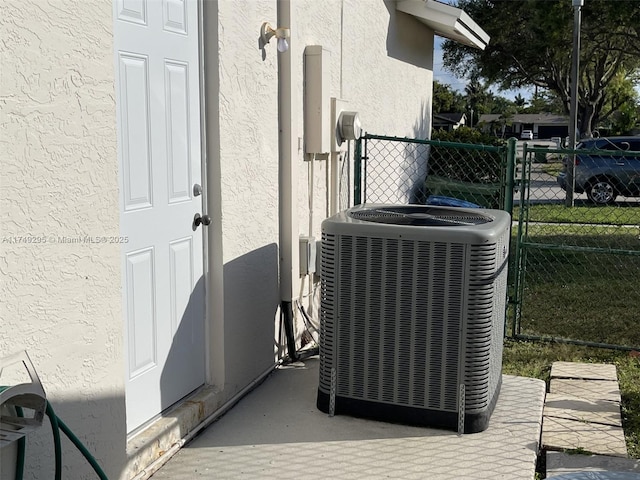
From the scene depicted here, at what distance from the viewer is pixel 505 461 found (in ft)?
12.9

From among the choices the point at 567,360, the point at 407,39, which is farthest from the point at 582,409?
the point at 407,39

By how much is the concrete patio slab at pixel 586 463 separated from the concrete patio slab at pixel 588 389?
92 centimetres

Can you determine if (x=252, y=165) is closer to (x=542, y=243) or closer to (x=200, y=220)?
(x=200, y=220)

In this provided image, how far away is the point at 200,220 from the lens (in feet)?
13.8

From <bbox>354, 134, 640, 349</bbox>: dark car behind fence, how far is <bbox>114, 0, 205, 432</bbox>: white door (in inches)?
98.9

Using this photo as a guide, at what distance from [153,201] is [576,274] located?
6529mm

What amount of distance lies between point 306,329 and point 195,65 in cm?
238

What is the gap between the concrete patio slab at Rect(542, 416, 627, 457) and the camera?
4.18 m

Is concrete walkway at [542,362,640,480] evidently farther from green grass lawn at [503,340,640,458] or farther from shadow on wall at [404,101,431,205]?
shadow on wall at [404,101,431,205]

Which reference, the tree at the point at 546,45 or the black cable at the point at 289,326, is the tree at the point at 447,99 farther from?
the black cable at the point at 289,326

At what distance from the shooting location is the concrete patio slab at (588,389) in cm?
498

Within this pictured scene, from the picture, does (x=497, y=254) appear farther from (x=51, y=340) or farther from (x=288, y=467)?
(x=51, y=340)

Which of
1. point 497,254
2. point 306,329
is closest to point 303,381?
point 306,329

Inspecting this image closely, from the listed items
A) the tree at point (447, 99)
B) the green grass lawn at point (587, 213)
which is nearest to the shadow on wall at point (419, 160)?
the green grass lawn at point (587, 213)
